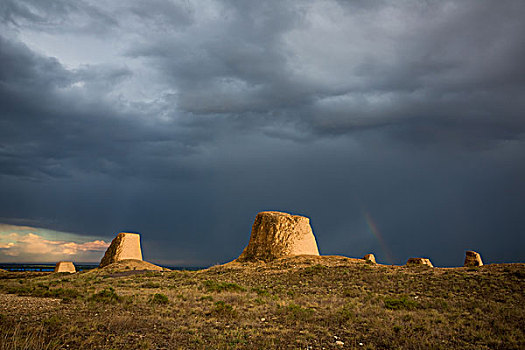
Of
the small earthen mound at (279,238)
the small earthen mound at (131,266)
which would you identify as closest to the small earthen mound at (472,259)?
the small earthen mound at (279,238)

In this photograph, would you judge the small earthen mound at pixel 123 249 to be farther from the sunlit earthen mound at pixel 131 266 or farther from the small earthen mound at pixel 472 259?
the small earthen mound at pixel 472 259

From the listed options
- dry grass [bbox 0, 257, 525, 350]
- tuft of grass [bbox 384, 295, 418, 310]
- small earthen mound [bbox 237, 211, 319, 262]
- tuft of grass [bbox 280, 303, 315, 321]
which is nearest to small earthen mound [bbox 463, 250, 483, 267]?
dry grass [bbox 0, 257, 525, 350]

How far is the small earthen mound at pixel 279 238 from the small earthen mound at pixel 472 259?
16635 millimetres

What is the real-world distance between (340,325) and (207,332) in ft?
16.1

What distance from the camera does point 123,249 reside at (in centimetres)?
4975

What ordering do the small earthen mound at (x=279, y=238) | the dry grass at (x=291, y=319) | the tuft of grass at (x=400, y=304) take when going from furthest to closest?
the small earthen mound at (x=279, y=238) < the tuft of grass at (x=400, y=304) < the dry grass at (x=291, y=319)

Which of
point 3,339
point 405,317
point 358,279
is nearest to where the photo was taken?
point 3,339

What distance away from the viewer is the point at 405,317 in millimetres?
13172

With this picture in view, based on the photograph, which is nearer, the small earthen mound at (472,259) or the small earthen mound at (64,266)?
the small earthen mound at (472,259)

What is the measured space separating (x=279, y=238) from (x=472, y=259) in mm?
20896

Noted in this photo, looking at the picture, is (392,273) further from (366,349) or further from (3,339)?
(3,339)

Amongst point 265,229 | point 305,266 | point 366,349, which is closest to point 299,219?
point 265,229

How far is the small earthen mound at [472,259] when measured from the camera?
3429 cm

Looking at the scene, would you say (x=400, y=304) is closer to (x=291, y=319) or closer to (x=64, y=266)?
(x=291, y=319)
